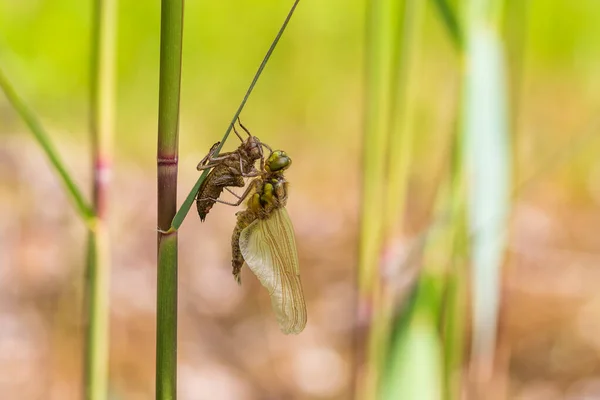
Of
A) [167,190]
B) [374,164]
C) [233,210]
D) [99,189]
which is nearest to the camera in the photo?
[167,190]

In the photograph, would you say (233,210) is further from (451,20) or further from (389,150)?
(451,20)

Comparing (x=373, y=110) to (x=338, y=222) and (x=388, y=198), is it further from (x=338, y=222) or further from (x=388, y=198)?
(x=338, y=222)

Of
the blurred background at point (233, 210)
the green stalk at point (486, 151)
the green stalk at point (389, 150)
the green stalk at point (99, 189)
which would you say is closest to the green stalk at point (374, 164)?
the green stalk at point (389, 150)

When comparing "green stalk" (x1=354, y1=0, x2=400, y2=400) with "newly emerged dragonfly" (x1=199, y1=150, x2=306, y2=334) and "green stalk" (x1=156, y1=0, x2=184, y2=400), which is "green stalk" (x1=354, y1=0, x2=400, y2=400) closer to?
"newly emerged dragonfly" (x1=199, y1=150, x2=306, y2=334)

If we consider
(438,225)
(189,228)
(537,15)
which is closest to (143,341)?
(189,228)

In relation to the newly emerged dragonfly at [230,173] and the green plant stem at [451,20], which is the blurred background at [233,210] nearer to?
the newly emerged dragonfly at [230,173]

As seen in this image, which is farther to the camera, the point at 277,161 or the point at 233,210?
the point at 233,210

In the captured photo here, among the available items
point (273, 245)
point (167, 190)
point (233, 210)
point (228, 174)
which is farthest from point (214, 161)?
point (233, 210)
